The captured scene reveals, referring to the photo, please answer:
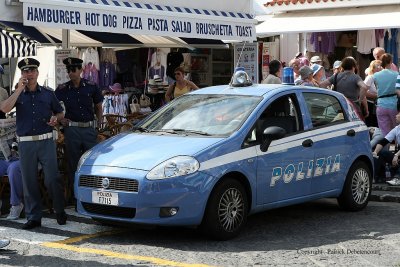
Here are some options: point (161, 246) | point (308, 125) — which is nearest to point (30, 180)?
point (161, 246)

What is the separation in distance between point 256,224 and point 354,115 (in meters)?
2.05

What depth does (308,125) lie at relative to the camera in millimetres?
9211

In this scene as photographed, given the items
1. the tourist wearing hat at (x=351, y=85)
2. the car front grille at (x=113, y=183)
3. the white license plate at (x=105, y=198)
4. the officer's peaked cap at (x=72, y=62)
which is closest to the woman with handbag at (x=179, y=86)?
the tourist wearing hat at (x=351, y=85)

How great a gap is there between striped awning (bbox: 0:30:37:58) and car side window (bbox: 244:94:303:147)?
25.7 ft

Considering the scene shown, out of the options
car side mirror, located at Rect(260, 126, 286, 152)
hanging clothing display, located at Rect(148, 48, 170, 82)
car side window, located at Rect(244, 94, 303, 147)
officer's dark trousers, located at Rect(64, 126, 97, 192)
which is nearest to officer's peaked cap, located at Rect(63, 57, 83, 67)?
officer's dark trousers, located at Rect(64, 126, 97, 192)

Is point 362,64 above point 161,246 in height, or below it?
above

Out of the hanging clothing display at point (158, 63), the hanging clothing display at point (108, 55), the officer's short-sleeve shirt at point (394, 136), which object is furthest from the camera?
the hanging clothing display at point (158, 63)

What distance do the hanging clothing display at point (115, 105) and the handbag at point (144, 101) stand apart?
14.8 inches

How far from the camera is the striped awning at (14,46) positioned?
15.4m

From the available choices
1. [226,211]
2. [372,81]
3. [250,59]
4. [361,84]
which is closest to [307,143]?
[226,211]

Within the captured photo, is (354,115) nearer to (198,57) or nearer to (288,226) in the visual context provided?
(288,226)

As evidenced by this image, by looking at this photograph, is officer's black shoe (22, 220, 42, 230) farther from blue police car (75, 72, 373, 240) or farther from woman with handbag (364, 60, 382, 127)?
woman with handbag (364, 60, 382, 127)

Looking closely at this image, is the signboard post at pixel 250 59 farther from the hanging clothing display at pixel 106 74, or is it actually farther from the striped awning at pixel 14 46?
the hanging clothing display at pixel 106 74

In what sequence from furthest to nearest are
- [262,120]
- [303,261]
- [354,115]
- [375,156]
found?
[375,156] → [354,115] → [262,120] → [303,261]
